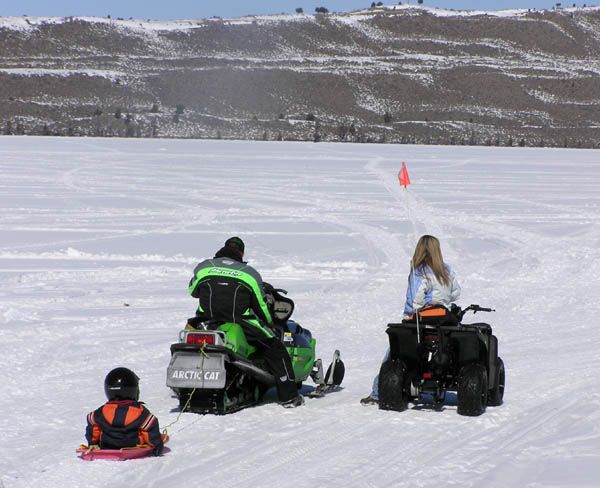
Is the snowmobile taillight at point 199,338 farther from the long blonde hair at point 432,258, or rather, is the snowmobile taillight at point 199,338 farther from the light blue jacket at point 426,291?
the long blonde hair at point 432,258

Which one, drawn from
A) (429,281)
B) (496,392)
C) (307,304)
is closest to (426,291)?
(429,281)

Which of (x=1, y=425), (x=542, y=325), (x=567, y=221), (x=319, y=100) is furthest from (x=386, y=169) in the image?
(x=319, y=100)

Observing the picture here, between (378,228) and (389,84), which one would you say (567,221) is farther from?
(389,84)

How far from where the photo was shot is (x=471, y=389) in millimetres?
7992

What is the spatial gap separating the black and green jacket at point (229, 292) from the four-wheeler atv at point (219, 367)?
0.11m

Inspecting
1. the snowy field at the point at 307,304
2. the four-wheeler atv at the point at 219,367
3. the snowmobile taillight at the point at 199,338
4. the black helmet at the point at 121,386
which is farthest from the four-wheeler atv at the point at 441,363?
the black helmet at the point at 121,386

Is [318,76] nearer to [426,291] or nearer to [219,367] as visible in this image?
[426,291]

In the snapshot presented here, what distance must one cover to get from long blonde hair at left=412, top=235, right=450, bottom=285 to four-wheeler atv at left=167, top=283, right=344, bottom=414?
3.68 ft

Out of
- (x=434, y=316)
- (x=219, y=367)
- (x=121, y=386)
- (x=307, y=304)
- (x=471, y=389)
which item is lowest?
(x=307, y=304)

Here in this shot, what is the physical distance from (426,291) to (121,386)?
2.68m

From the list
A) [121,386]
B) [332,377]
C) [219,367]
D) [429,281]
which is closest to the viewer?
[121,386]

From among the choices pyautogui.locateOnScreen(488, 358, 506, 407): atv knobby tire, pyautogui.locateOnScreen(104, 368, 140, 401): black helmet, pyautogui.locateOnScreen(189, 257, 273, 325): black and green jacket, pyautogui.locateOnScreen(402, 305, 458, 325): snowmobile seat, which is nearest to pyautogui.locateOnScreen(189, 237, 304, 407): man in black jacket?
pyautogui.locateOnScreen(189, 257, 273, 325): black and green jacket

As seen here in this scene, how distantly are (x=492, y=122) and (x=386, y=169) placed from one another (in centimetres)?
6255

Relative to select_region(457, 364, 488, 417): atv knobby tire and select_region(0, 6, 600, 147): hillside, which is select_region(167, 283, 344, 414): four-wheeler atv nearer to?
select_region(457, 364, 488, 417): atv knobby tire
